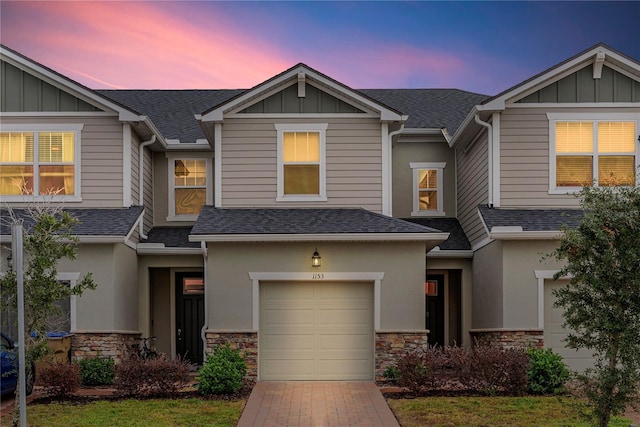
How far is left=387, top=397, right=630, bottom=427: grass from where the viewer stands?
11.0 meters

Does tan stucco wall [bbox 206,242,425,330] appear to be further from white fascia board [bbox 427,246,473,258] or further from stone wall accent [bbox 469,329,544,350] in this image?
white fascia board [bbox 427,246,473,258]

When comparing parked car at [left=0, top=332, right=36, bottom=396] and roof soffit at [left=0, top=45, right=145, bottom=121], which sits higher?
roof soffit at [left=0, top=45, right=145, bottom=121]

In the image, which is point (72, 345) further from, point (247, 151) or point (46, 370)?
point (247, 151)

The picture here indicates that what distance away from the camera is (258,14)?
18.4 m

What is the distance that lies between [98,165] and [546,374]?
34.4 feet

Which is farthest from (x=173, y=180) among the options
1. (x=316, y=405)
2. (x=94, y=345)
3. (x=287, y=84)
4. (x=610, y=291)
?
(x=610, y=291)

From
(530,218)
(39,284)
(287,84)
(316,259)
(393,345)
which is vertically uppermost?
(287,84)

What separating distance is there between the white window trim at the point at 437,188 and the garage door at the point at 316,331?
506cm

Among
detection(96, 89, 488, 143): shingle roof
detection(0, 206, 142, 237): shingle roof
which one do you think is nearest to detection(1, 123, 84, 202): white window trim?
detection(0, 206, 142, 237): shingle roof

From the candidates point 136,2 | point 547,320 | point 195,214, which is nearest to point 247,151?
point 195,214

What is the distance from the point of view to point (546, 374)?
44.0ft

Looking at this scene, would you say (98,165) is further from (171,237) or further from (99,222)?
(171,237)

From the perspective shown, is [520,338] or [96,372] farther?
[520,338]

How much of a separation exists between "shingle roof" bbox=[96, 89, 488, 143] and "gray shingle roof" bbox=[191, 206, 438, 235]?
13.0 ft
